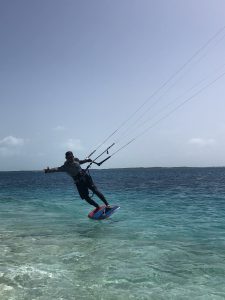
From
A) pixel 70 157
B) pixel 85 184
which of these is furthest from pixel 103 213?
pixel 70 157

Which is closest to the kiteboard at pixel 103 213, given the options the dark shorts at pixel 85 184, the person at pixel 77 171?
the dark shorts at pixel 85 184

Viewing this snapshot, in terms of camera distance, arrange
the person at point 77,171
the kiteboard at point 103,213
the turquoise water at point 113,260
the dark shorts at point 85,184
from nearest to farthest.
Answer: the turquoise water at point 113,260
the person at point 77,171
the dark shorts at point 85,184
the kiteboard at point 103,213

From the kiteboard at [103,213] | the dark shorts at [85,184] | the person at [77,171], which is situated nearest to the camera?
the person at [77,171]

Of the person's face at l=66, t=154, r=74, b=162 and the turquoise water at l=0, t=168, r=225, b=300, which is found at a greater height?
the person's face at l=66, t=154, r=74, b=162

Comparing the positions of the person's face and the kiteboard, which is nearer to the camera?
the person's face

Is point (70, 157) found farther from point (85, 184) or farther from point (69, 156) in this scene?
point (85, 184)

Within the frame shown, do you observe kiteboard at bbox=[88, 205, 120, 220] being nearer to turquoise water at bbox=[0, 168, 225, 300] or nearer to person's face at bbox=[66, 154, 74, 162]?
turquoise water at bbox=[0, 168, 225, 300]

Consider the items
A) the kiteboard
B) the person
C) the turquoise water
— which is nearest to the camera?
the turquoise water

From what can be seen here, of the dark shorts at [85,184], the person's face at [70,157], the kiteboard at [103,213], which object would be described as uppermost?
the person's face at [70,157]

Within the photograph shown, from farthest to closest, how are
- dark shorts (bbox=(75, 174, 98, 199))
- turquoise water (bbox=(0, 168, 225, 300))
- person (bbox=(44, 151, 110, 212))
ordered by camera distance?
dark shorts (bbox=(75, 174, 98, 199))
person (bbox=(44, 151, 110, 212))
turquoise water (bbox=(0, 168, 225, 300))

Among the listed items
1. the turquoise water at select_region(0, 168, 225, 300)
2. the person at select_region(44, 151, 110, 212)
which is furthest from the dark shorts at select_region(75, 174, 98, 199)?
the turquoise water at select_region(0, 168, 225, 300)

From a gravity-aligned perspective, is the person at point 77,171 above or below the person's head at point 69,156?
below

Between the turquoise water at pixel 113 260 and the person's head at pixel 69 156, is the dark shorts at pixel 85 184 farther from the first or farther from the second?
the turquoise water at pixel 113 260

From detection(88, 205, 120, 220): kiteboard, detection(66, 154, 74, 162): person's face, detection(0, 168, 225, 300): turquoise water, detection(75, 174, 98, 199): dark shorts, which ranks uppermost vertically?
detection(66, 154, 74, 162): person's face
